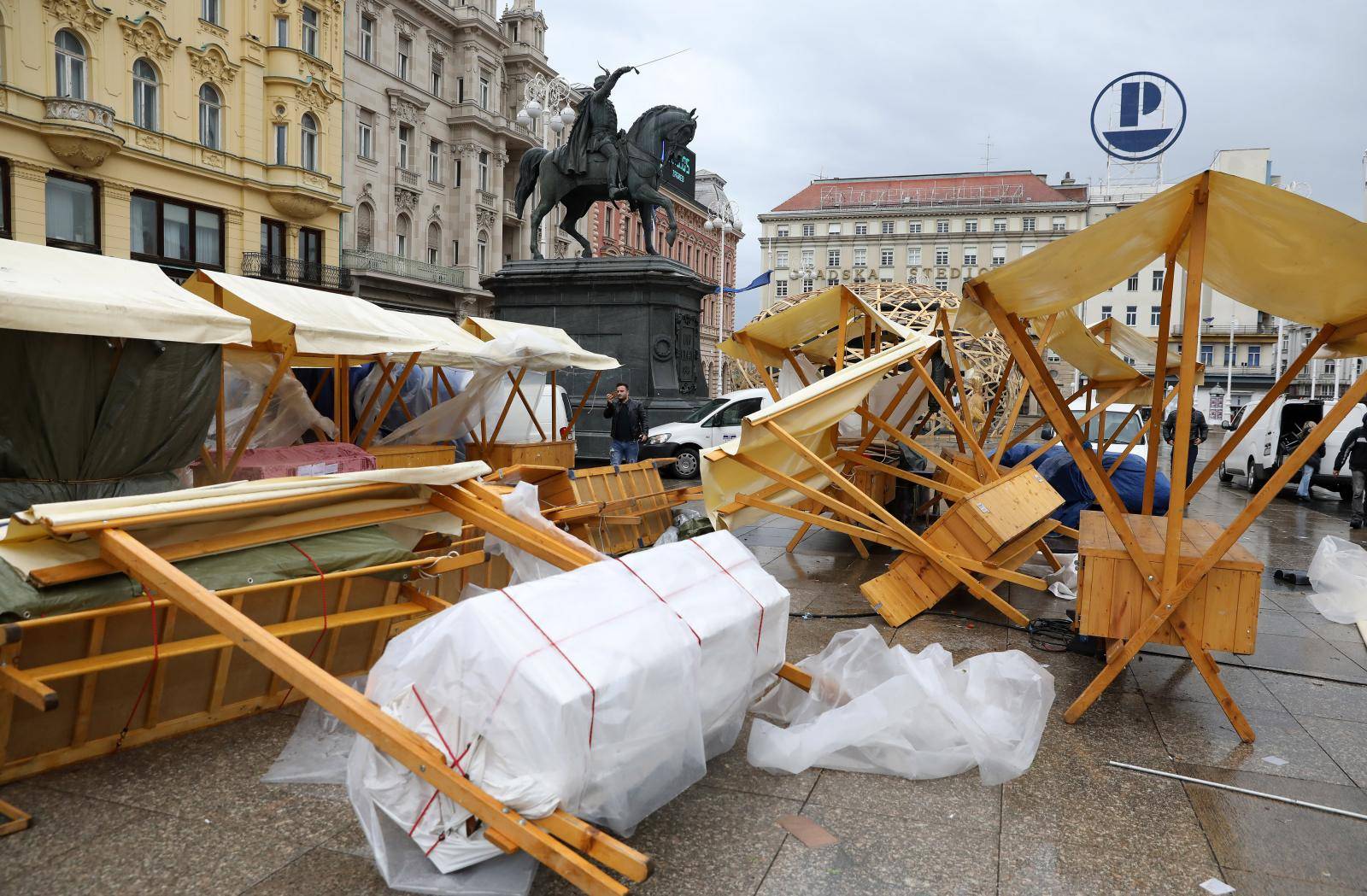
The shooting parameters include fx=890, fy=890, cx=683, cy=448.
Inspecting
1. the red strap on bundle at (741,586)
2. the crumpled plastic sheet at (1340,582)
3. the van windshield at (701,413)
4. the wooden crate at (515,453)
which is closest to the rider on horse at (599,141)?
the van windshield at (701,413)

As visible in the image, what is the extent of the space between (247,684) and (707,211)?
73.6 m

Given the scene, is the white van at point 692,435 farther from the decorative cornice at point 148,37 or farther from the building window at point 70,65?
the decorative cornice at point 148,37

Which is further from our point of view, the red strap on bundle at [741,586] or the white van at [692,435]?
the white van at [692,435]

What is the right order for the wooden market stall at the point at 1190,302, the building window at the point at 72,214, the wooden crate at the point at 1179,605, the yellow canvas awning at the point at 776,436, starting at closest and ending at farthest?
the wooden market stall at the point at 1190,302 < the wooden crate at the point at 1179,605 < the yellow canvas awning at the point at 776,436 < the building window at the point at 72,214

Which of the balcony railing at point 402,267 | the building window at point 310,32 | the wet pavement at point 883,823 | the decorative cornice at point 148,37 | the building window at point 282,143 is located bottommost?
the wet pavement at point 883,823

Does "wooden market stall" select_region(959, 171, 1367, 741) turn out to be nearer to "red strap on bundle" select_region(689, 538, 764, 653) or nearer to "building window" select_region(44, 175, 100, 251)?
"red strap on bundle" select_region(689, 538, 764, 653)

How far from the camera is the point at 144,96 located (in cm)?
3033

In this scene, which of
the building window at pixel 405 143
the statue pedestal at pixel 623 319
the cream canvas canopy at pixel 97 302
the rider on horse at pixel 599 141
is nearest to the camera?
the cream canvas canopy at pixel 97 302

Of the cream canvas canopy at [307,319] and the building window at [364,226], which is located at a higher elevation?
the building window at [364,226]

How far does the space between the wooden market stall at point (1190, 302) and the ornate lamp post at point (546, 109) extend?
17048 mm

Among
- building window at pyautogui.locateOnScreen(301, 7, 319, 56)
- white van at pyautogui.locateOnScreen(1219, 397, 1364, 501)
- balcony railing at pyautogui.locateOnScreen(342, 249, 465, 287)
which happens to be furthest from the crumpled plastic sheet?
building window at pyautogui.locateOnScreen(301, 7, 319, 56)

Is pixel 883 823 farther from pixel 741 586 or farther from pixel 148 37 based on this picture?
pixel 148 37

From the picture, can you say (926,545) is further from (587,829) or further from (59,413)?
(59,413)

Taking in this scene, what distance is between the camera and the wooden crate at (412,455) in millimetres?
10523
